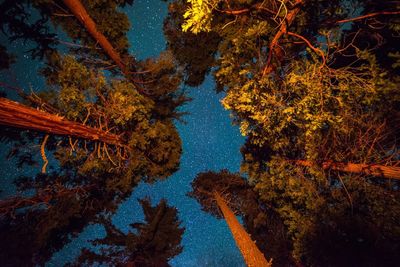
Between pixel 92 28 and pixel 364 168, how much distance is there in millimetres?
9199

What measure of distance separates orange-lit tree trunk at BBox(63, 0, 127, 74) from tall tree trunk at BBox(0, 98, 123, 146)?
3.08 meters

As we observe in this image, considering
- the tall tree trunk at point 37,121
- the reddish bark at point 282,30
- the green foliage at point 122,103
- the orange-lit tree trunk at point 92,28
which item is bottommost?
the reddish bark at point 282,30

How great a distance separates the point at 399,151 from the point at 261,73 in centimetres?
434

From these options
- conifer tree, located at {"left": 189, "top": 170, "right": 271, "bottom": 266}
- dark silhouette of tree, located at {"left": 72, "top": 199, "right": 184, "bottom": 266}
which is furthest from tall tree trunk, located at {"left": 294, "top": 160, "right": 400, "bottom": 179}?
dark silhouette of tree, located at {"left": 72, "top": 199, "right": 184, "bottom": 266}

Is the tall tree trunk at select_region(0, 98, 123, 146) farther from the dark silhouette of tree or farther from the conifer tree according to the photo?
the conifer tree

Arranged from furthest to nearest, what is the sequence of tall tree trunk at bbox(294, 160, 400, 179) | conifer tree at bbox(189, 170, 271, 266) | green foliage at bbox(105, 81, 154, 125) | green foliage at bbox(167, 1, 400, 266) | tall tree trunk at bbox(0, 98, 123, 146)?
conifer tree at bbox(189, 170, 271, 266) < green foliage at bbox(105, 81, 154, 125) < tall tree trunk at bbox(294, 160, 400, 179) < green foliage at bbox(167, 1, 400, 266) < tall tree trunk at bbox(0, 98, 123, 146)

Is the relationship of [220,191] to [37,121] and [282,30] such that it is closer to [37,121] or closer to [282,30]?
[282,30]

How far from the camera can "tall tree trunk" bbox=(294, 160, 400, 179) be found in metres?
6.39

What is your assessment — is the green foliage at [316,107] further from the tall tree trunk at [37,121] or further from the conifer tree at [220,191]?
the conifer tree at [220,191]

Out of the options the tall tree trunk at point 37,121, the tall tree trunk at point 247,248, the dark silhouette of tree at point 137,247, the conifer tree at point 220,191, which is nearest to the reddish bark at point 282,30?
the tall tree trunk at point 37,121

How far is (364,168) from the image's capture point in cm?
691

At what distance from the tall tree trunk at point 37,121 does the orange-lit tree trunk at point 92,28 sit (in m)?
3.08

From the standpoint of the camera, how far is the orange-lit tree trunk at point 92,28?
6.43m

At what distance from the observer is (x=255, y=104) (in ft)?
18.4
